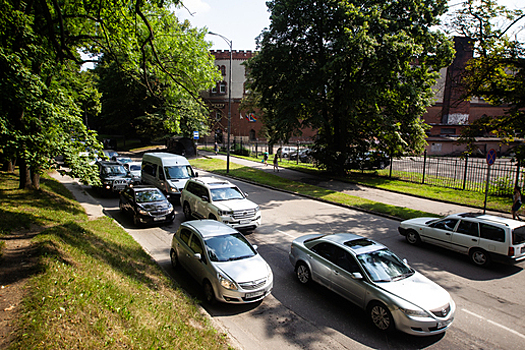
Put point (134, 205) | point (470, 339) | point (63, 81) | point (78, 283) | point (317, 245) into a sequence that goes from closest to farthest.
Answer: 1. point (78, 283)
2. point (470, 339)
3. point (317, 245)
4. point (63, 81)
5. point (134, 205)

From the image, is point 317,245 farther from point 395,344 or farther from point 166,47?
point 166,47

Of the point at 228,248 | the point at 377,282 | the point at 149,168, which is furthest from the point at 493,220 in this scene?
the point at 149,168

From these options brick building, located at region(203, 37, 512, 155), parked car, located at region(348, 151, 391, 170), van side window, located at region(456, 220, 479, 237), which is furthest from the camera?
brick building, located at region(203, 37, 512, 155)

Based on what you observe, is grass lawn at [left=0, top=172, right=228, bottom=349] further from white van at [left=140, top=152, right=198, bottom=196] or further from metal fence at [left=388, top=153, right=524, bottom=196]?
metal fence at [left=388, top=153, right=524, bottom=196]

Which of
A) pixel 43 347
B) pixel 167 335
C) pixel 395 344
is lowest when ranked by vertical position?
pixel 395 344

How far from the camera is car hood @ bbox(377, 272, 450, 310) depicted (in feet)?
20.5

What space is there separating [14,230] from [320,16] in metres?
22.1

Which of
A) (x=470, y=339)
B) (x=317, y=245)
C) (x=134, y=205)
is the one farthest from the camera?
(x=134, y=205)

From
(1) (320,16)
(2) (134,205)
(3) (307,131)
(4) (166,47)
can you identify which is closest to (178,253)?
(2) (134,205)

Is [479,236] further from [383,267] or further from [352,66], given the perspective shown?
[352,66]

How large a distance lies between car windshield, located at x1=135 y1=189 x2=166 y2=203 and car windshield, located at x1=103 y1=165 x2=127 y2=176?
697cm

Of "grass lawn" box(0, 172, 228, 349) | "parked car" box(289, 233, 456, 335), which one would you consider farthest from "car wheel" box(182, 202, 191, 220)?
"parked car" box(289, 233, 456, 335)

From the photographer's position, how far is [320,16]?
75.1ft

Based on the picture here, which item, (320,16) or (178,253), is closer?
(178,253)
